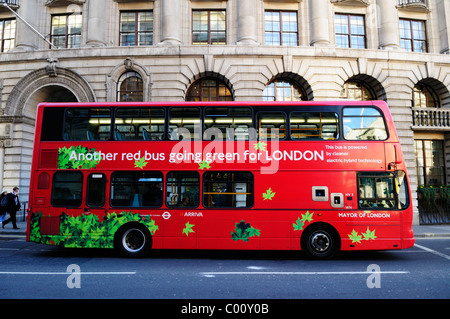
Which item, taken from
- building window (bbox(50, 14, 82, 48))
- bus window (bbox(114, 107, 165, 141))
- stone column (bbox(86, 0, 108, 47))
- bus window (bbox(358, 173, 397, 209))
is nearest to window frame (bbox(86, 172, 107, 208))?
bus window (bbox(114, 107, 165, 141))

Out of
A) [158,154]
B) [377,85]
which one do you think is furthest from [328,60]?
[158,154]

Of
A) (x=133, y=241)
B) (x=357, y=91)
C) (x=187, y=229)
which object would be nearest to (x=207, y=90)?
(x=357, y=91)

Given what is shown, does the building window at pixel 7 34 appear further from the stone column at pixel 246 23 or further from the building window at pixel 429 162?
the building window at pixel 429 162

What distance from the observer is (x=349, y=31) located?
16.7 metres

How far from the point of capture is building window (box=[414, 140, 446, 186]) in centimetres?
1698

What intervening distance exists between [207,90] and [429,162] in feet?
46.0

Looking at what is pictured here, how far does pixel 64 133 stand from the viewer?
7.86 meters

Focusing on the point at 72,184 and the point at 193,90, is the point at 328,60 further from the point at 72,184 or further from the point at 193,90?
the point at 72,184

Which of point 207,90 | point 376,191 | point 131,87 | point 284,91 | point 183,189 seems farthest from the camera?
Result: point 284,91

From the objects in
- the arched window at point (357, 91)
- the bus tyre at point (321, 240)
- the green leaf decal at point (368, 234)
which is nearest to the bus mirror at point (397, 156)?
the green leaf decal at point (368, 234)

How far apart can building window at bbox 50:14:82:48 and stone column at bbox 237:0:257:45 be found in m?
9.34

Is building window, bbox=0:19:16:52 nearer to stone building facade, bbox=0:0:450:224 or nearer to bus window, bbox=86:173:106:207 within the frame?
stone building facade, bbox=0:0:450:224

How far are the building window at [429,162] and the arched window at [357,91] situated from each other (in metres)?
4.12

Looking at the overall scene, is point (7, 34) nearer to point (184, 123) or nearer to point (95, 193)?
point (95, 193)
